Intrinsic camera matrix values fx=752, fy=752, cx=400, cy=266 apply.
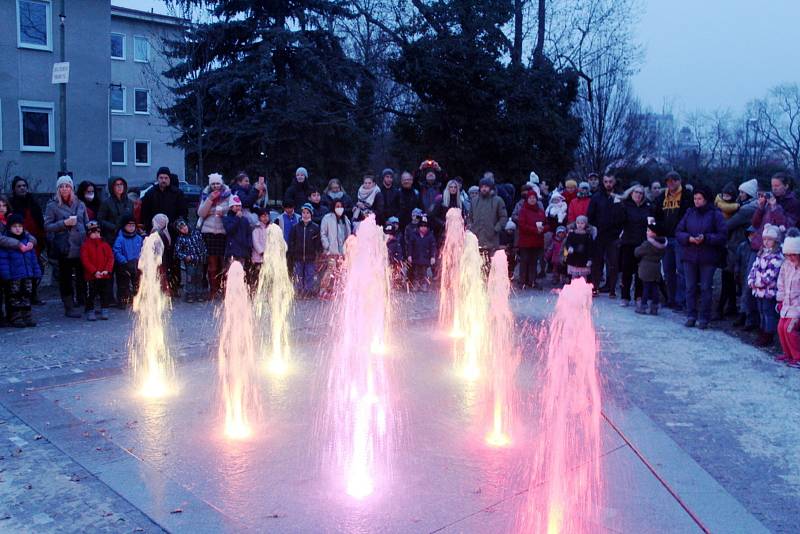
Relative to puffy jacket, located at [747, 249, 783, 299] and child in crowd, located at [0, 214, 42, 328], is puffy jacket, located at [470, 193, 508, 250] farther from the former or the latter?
child in crowd, located at [0, 214, 42, 328]

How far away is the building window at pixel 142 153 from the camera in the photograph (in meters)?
42.8

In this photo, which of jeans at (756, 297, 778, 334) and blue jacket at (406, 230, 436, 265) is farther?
blue jacket at (406, 230, 436, 265)

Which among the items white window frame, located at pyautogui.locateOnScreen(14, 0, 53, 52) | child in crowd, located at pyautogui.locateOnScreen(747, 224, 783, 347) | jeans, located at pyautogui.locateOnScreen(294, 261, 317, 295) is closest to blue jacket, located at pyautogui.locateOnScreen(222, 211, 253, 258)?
jeans, located at pyautogui.locateOnScreen(294, 261, 317, 295)

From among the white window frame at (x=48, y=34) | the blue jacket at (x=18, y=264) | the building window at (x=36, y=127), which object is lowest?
the blue jacket at (x=18, y=264)

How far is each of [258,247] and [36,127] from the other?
59.3 feet

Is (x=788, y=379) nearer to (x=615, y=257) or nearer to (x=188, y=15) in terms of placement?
(x=615, y=257)

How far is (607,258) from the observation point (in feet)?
45.0

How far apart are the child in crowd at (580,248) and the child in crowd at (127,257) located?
7070 mm

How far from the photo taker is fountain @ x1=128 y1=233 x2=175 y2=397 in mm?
7250

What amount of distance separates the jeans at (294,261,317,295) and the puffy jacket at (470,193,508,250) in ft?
10.8

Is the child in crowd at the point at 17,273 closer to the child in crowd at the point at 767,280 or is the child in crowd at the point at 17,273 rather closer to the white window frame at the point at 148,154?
the child in crowd at the point at 767,280

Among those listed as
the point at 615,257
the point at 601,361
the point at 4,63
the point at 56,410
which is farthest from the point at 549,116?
the point at 56,410

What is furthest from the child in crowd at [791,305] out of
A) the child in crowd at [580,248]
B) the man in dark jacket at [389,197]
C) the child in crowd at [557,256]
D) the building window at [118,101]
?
the building window at [118,101]

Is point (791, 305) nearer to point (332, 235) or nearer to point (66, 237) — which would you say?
point (332, 235)
